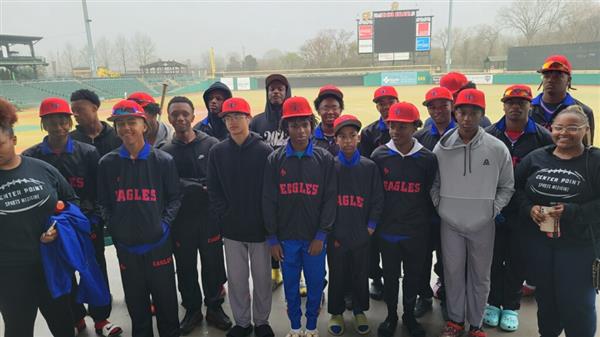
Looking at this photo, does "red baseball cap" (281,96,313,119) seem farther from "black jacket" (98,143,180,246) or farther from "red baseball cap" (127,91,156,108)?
"red baseball cap" (127,91,156,108)

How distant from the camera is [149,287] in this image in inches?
122

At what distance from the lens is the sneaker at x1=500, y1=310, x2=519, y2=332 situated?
3.31 metres

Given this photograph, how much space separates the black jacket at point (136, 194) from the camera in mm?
2910

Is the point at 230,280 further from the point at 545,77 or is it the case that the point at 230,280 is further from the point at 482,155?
the point at 545,77

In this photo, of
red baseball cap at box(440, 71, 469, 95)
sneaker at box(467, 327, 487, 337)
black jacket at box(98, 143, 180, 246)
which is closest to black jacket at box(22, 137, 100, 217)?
black jacket at box(98, 143, 180, 246)

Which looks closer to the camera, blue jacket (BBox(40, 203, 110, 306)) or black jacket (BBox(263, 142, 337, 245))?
blue jacket (BBox(40, 203, 110, 306))

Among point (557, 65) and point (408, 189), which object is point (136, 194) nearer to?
point (408, 189)

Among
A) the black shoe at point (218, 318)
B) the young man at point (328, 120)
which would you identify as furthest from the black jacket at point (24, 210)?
the young man at point (328, 120)

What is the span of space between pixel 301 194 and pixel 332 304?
1.09 meters

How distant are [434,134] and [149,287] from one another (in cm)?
285

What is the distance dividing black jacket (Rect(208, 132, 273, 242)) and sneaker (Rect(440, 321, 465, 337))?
Result: 67.3 inches

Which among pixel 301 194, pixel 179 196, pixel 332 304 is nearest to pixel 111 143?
pixel 179 196

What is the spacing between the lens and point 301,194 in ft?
9.89

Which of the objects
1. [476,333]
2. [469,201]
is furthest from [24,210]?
[476,333]
